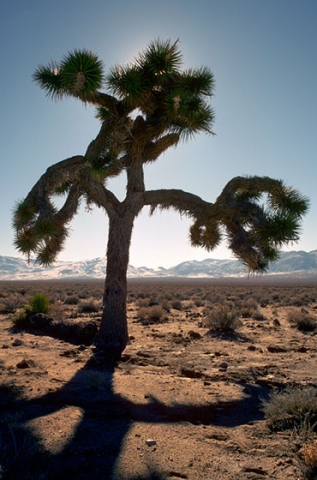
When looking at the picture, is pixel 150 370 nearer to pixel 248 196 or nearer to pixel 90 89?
pixel 248 196

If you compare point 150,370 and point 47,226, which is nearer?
point 150,370

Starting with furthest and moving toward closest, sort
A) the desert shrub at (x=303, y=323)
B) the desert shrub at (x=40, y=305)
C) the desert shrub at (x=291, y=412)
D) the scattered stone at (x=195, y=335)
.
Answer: the desert shrub at (x=40, y=305), the desert shrub at (x=303, y=323), the scattered stone at (x=195, y=335), the desert shrub at (x=291, y=412)

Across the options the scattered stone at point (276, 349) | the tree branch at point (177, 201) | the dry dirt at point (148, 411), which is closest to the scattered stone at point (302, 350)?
the dry dirt at point (148, 411)

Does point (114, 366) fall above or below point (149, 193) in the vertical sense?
below

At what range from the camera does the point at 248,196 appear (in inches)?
358

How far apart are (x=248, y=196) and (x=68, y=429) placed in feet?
23.3

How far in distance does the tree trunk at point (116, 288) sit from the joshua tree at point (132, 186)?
0.08ft

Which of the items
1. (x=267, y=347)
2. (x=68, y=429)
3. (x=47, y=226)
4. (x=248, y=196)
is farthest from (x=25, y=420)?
(x=248, y=196)

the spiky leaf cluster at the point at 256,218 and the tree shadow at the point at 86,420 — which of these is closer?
the tree shadow at the point at 86,420

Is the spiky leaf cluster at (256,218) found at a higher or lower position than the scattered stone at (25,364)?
higher

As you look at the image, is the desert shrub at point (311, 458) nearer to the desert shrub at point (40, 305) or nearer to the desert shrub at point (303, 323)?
the desert shrub at point (303, 323)

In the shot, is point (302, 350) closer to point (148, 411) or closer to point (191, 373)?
point (191, 373)

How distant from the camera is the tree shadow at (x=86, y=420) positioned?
3.19m

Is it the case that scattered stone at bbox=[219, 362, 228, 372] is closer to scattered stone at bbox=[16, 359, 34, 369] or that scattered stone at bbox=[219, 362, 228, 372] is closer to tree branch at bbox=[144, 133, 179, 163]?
scattered stone at bbox=[16, 359, 34, 369]
